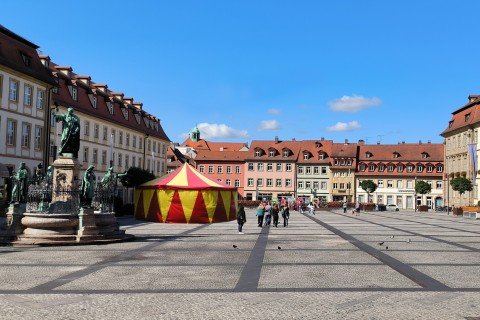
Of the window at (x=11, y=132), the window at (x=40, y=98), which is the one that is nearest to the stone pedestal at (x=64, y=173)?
the window at (x=11, y=132)

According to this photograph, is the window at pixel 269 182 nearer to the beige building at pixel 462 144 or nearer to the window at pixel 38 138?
the beige building at pixel 462 144

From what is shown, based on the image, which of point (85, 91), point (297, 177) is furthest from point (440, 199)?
point (85, 91)

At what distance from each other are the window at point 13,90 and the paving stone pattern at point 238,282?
2103 centimetres

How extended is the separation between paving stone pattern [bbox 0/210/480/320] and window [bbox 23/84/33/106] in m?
22.5

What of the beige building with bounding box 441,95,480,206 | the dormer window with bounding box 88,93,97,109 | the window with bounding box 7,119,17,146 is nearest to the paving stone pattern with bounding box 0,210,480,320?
the window with bounding box 7,119,17,146

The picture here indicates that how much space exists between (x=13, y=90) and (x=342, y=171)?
57.2m

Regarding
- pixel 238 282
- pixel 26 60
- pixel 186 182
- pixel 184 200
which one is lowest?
pixel 238 282

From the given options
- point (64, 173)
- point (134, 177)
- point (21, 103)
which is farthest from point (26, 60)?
point (64, 173)

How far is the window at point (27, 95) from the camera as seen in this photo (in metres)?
36.1

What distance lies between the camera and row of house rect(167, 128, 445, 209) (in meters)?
81.3

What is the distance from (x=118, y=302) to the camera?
8398 millimetres

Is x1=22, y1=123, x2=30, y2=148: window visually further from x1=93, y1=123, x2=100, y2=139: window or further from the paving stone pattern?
the paving stone pattern

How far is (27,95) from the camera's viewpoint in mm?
36500

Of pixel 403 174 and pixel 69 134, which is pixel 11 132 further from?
pixel 403 174
